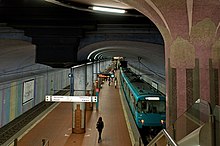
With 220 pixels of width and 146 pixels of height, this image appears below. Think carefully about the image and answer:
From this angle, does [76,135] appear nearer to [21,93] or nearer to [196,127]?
[21,93]

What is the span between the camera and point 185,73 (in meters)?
3.71

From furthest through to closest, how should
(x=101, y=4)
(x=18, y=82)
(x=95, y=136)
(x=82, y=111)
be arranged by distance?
(x=18, y=82) < (x=82, y=111) < (x=95, y=136) < (x=101, y=4)

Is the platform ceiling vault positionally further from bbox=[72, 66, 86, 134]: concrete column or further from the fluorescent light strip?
bbox=[72, 66, 86, 134]: concrete column

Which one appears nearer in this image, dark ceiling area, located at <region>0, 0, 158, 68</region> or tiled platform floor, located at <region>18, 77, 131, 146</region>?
dark ceiling area, located at <region>0, 0, 158, 68</region>

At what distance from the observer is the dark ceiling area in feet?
15.5

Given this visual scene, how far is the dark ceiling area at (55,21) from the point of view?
4.71 metres

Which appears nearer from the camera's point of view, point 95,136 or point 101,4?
point 101,4

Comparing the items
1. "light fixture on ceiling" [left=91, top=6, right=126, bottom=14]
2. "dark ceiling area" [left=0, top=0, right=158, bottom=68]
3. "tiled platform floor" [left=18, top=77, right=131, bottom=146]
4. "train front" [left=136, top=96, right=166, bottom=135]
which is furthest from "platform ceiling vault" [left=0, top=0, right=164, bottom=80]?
"tiled platform floor" [left=18, top=77, right=131, bottom=146]

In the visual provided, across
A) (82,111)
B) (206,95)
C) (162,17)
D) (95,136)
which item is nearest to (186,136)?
(206,95)

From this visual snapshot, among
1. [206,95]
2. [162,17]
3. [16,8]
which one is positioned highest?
[16,8]

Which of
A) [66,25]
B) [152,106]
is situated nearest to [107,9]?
[66,25]

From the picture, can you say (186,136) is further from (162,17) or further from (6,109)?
(6,109)

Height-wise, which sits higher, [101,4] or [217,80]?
[101,4]

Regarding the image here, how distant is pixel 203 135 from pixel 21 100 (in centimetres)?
1276
